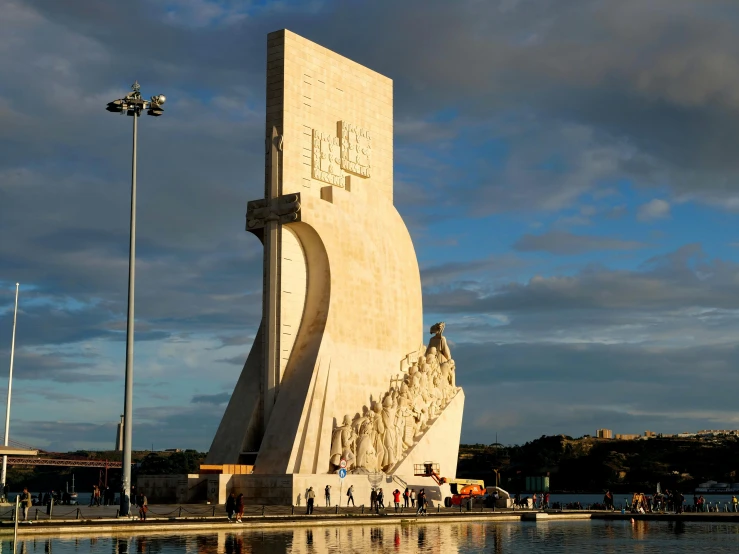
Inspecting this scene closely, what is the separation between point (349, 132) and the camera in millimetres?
35156

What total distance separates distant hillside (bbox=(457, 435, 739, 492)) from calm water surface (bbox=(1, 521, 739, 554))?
6388 cm

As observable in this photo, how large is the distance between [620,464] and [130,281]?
79394 mm

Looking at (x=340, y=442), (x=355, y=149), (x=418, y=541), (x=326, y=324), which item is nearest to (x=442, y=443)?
(x=340, y=442)

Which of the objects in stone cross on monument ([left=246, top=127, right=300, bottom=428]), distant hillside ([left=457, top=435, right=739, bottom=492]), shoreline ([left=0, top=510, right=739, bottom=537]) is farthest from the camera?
distant hillside ([left=457, top=435, right=739, bottom=492])

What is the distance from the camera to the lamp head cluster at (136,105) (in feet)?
71.9

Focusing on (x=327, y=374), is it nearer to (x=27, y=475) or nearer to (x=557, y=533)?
(x=557, y=533)

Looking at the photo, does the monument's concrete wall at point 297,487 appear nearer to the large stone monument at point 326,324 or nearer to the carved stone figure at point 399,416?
the large stone monument at point 326,324

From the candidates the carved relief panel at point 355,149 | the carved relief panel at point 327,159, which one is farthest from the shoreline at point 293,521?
the carved relief panel at point 355,149

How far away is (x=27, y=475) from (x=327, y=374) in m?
54.4

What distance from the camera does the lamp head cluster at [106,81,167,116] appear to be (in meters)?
21.9

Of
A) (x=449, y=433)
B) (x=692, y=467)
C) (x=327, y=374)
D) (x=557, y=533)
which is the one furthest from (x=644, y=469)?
(x=557, y=533)

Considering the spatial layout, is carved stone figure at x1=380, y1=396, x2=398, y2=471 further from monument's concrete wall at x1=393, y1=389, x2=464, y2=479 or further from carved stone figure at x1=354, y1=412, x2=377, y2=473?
carved stone figure at x1=354, y1=412, x2=377, y2=473

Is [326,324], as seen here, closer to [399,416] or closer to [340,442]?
[340,442]

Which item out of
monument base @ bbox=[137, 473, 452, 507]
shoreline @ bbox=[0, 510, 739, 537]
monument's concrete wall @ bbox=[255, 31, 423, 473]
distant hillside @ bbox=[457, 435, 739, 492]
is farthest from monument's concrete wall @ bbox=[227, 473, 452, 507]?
distant hillside @ bbox=[457, 435, 739, 492]
